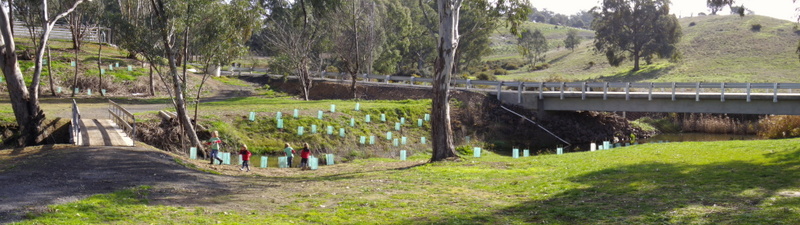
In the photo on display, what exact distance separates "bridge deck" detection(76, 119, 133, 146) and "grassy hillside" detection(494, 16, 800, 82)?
38486mm

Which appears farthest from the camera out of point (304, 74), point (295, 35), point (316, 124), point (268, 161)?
point (304, 74)

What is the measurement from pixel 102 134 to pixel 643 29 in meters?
64.3

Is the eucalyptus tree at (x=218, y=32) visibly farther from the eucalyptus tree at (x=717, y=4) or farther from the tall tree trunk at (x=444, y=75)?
the eucalyptus tree at (x=717, y=4)

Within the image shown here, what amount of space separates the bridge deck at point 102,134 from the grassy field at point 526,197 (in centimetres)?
644

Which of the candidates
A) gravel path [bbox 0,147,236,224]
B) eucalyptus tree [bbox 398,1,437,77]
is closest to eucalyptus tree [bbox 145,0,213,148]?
gravel path [bbox 0,147,236,224]

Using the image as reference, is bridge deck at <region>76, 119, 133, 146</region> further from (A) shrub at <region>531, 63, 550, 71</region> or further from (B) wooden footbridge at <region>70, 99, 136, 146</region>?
(A) shrub at <region>531, 63, 550, 71</region>

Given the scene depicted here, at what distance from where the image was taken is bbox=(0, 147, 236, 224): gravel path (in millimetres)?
11070

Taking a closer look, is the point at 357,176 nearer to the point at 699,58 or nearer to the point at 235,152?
the point at 235,152

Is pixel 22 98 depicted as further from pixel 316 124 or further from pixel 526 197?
pixel 526 197

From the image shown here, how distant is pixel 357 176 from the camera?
1816cm

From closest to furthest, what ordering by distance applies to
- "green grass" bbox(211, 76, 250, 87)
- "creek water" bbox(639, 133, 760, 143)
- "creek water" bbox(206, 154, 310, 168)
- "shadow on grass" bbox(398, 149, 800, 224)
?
"shadow on grass" bbox(398, 149, 800, 224)
"creek water" bbox(206, 154, 310, 168)
"creek water" bbox(639, 133, 760, 143)
"green grass" bbox(211, 76, 250, 87)

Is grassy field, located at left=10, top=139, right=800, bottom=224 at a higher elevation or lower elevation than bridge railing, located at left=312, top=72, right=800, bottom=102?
lower

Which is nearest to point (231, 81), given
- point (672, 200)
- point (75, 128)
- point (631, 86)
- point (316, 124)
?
point (316, 124)

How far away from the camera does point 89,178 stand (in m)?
13.9
